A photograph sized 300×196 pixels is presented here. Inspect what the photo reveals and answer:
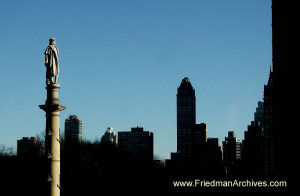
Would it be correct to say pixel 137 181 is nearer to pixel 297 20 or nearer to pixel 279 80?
pixel 279 80

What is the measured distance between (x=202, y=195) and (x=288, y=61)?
32.3m

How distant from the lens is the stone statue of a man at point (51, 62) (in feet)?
83.5

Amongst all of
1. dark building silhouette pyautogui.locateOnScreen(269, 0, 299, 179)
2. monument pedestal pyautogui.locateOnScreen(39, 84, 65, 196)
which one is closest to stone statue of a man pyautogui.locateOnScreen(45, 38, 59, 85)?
monument pedestal pyautogui.locateOnScreen(39, 84, 65, 196)

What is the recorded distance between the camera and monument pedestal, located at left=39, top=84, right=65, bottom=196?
25.0 meters

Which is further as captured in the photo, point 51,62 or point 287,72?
point 287,72

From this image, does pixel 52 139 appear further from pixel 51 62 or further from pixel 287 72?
pixel 287 72

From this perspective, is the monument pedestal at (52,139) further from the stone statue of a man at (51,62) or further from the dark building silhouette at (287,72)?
the dark building silhouette at (287,72)

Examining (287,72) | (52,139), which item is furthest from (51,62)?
(287,72)

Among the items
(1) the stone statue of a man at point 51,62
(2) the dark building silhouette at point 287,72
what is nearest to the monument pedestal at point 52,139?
(1) the stone statue of a man at point 51,62

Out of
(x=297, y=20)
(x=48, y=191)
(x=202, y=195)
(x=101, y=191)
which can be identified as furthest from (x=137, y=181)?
(x=48, y=191)

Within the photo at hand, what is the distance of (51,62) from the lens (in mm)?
25469

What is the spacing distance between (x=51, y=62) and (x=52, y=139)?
2.69m

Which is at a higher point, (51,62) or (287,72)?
(287,72)

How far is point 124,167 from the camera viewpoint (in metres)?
97.1
